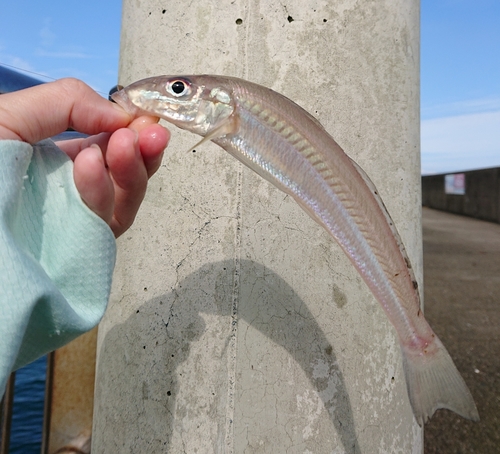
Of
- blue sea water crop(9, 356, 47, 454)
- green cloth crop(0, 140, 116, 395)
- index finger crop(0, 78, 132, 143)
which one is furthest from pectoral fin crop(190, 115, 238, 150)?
blue sea water crop(9, 356, 47, 454)

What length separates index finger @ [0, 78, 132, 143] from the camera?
1290 millimetres

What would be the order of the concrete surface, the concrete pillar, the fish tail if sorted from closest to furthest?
1. the fish tail
2. the concrete pillar
3. the concrete surface

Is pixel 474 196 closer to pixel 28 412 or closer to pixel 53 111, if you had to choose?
pixel 28 412

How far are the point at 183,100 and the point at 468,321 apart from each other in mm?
4527

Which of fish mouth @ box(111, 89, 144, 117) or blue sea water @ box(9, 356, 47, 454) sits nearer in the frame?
fish mouth @ box(111, 89, 144, 117)

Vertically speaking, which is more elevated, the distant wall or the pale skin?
the pale skin

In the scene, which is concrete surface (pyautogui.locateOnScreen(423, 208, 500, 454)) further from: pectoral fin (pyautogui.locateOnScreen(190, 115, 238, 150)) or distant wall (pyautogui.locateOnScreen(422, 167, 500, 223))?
pectoral fin (pyautogui.locateOnScreen(190, 115, 238, 150))

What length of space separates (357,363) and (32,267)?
136cm

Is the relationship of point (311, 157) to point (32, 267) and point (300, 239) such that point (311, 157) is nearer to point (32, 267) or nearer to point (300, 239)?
point (300, 239)

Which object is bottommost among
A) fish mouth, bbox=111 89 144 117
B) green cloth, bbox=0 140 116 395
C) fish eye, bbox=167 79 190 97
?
green cloth, bbox=0 140 116 395

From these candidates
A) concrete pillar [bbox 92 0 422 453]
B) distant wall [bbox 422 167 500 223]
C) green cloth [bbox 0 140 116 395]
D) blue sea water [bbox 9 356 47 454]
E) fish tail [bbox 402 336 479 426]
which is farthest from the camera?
distant wall [bbox 422 167 500 223]

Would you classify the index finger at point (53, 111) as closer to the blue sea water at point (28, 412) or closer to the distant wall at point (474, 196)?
the blue sea water at point (28, 412)

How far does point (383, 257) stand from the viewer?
1506 millimetres

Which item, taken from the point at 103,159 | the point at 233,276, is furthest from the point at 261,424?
the point at 103,159
